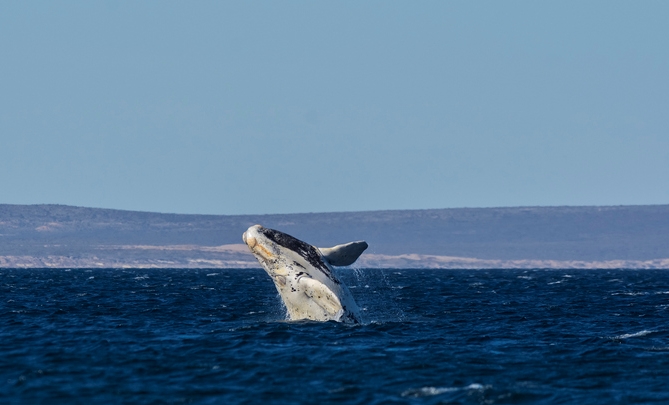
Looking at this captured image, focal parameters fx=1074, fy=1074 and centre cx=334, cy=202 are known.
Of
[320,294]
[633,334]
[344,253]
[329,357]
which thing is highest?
[344,253]

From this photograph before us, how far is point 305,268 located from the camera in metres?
27.4

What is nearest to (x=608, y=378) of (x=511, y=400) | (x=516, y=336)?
(x=511, y=400)

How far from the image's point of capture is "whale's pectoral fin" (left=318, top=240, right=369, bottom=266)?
27.7 m

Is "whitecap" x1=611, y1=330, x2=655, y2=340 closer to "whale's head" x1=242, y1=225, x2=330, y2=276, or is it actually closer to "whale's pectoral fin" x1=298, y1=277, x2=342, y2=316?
"whale's pectoral fin" x1=298, y1=277, x2=342, y2=316

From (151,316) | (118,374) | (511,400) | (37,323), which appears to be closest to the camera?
(511,400)

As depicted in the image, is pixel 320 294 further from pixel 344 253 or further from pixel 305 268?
pixel 344 253

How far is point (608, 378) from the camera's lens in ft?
69.6

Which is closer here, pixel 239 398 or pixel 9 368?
pixel 239 398

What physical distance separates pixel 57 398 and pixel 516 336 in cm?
1341

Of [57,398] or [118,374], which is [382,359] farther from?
[57,398]

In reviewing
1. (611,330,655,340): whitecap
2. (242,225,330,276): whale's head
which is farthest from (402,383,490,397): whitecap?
(611,330,655,340): whitecap

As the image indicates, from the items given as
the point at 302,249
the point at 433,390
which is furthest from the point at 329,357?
the point at 302,249

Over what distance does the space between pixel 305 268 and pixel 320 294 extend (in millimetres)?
764

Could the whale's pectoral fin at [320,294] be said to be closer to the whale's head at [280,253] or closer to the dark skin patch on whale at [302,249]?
the whale's head at [280,253]
